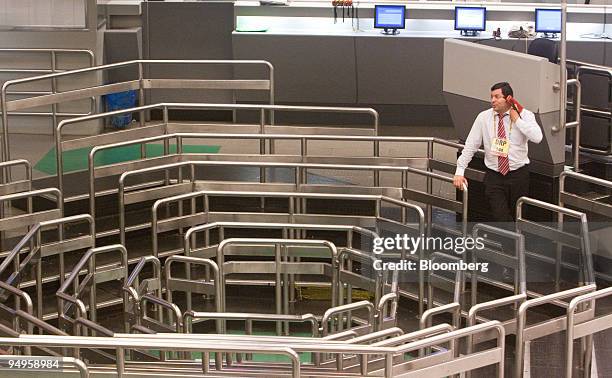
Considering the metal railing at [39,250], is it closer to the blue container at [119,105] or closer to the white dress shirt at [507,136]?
the white dress shirt at [507,136]

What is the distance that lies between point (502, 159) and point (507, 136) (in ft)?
0.59

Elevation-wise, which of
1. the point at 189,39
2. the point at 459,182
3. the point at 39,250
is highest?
the point at 189,39

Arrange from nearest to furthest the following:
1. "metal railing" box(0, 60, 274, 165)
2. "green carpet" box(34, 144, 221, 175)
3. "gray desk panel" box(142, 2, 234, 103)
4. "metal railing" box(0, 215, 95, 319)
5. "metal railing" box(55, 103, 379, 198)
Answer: "metal railing" box(0, 215, 95, 319)
"metal railing" box(55, 103, 379, 198)
"metal railing" box(0, 60, 274, 165)
"green carpet" box(34, 144, 221, 175)
"gray desk panel" box(142, 2, 234, 103)

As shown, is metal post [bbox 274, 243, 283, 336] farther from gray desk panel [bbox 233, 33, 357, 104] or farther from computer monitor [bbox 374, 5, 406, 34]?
computer monitor [bbox 374, 5, 406, 34]

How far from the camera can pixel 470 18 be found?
44.1ft

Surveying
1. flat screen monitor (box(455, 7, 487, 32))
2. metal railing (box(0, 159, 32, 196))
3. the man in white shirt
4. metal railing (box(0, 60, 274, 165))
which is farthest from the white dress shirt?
flat screen monitor (box(455, 7, 487, 32))

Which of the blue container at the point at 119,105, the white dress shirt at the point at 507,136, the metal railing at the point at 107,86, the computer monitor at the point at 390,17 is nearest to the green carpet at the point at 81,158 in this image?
the metal railing at the point at 107,86

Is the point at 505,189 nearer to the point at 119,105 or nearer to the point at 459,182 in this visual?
the point at 459,182

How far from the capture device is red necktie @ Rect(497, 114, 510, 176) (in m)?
9.25

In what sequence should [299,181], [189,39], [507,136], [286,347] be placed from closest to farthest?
1. [286,347]
2. [507,136]
3. [299,181]
4. [189,39]

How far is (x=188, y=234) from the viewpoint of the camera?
8.64m

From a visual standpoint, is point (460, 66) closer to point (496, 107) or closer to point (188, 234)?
point (496, 107)

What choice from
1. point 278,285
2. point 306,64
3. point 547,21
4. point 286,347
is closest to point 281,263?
point 278,285

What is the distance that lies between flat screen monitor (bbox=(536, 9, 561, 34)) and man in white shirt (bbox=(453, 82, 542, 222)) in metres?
4.32
